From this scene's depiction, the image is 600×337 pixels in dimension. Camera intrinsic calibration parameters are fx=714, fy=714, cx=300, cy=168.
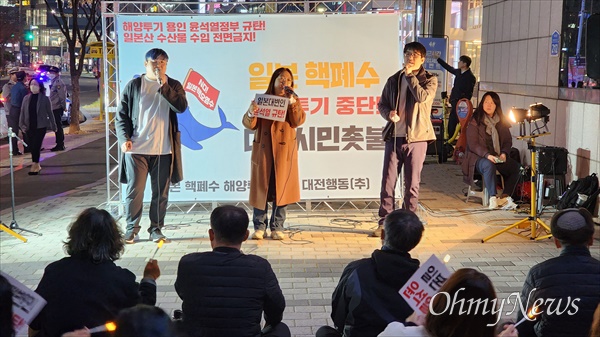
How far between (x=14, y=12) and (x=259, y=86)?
6998 cm

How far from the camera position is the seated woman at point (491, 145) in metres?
9.70

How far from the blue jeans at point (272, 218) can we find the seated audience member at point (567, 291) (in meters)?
4.44

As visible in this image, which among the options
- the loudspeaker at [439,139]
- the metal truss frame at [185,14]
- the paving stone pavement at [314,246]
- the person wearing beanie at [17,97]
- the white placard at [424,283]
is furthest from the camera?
the person wearing beanie at [17,97]

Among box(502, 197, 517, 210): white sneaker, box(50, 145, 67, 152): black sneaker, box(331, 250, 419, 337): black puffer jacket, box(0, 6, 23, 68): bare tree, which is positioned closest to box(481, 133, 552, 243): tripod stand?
box(502, 197, 517, 210): white sneaker

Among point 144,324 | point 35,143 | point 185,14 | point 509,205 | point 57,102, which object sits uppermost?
point 185,14

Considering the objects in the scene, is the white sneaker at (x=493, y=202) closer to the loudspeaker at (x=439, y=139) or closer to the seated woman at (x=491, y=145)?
the seated woman at (x=491, y=145)

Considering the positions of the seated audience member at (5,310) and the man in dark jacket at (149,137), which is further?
the man in dark jacket at (149,137)

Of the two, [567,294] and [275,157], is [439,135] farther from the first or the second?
[567,294]

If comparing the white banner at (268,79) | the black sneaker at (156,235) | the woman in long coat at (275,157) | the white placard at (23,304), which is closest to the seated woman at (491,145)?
the white banner at (268,79)

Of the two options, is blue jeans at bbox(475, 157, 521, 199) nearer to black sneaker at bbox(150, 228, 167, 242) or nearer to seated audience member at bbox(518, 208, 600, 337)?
black sneaker at bbox(150, 228, 167, 242)

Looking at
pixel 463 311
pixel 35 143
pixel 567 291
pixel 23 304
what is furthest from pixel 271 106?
pixel 35 143

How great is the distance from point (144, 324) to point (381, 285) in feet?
5.13

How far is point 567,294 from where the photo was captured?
3758 mm

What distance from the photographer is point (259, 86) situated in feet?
28.6
